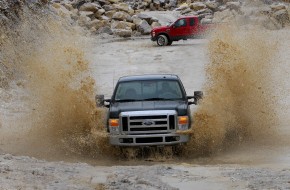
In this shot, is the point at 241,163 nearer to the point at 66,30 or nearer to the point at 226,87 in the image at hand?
the point at 226,87

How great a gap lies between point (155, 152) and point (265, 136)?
373 centimetres

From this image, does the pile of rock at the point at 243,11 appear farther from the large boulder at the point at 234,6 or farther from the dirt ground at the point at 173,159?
the dirt ground at the point at 173,159

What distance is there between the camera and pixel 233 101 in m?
15.3

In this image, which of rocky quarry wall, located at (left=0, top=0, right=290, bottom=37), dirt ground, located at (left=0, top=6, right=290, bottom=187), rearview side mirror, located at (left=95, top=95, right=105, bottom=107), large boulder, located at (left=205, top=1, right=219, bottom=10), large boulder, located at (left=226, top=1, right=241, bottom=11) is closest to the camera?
dirt ground, located at (left=0, top=6, right=290, bottom=187)

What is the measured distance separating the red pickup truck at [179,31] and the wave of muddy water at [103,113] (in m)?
18.2

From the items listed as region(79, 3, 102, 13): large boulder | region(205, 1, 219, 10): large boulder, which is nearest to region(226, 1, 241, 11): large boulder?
region(205, 1, 219, 10): large boulder

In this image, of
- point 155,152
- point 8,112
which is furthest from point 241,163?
point 8,112

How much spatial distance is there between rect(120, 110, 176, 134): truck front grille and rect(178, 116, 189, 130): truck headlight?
0.45ft

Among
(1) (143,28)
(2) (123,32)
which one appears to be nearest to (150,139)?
(2) (123,32)

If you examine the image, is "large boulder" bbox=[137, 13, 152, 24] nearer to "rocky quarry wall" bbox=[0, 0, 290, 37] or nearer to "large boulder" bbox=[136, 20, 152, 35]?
"rocky quarry wall" bbox=[0, 0, 290, 37]

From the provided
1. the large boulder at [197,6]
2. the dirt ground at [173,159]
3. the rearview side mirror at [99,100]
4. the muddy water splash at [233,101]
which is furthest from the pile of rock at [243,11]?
the rearview side mirror at [99,100]

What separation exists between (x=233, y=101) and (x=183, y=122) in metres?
3.44

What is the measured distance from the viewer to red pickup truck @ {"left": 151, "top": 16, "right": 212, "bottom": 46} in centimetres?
3806

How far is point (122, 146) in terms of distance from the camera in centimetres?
1217
